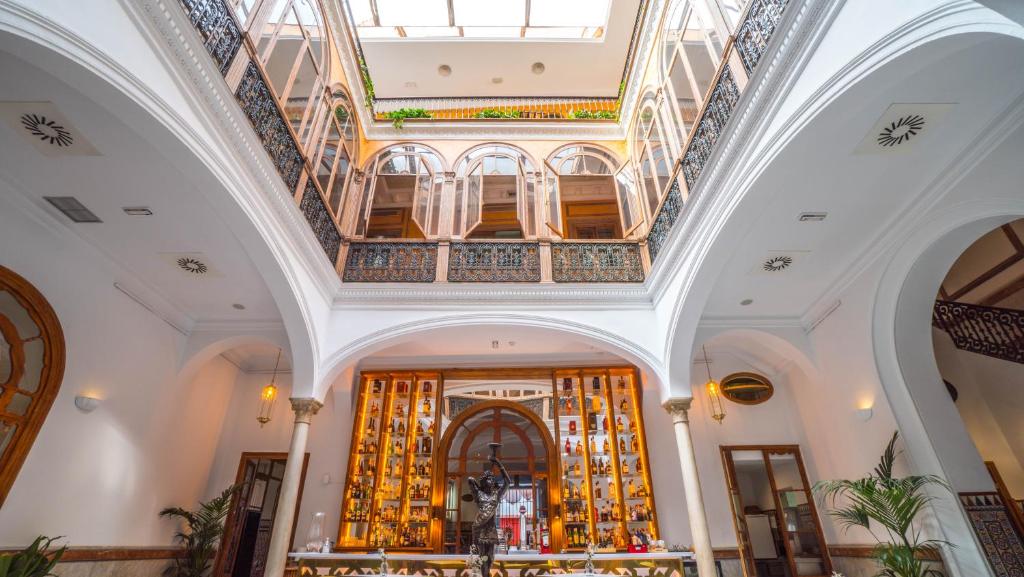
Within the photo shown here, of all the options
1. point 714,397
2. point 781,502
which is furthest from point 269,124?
point 781,502

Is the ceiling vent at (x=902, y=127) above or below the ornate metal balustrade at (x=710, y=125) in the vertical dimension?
below

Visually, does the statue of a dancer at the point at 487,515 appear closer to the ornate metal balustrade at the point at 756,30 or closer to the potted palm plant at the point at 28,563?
the potted palm plant at the point at 28,563

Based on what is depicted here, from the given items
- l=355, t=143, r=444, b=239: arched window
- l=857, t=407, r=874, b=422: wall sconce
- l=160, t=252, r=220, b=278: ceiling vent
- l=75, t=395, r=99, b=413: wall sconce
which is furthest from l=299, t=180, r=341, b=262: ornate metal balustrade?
l=857, t=407, r=874, b=422: wall sconce

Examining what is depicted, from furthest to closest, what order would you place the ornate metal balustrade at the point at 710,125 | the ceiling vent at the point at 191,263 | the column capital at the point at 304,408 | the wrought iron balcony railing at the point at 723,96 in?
the column capital at the point at 304,408 < the ceiling vent at the point at 191,263 < the ornate metal balustrade at the point at 710,125 < the wrought iron balcony railing at the point at 723,96

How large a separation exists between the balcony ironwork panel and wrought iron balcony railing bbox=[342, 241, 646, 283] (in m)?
1.98

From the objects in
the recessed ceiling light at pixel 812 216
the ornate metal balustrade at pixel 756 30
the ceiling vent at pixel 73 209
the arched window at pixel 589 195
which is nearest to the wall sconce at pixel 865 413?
the recessed ceiling light at pixel 812 216

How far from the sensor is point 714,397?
888 cm

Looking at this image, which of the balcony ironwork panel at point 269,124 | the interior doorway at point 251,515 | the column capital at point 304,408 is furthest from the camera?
the interior doorway at point 251,515

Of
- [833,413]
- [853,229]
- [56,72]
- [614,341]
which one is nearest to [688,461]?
[614,341]

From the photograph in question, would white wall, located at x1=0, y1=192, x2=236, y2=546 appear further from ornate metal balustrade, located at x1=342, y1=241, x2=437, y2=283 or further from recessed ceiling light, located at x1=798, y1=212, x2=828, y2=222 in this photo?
recessed ceiling light, located at x1=798, y1=212, x2=828, y2=222

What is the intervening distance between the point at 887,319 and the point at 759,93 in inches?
155

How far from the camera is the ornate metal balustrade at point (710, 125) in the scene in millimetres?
5098

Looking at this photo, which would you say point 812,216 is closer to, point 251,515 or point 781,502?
point 781,502

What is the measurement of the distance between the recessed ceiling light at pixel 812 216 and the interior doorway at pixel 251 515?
8.32 metres
